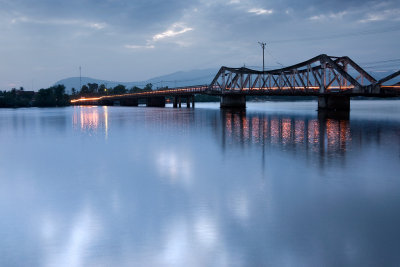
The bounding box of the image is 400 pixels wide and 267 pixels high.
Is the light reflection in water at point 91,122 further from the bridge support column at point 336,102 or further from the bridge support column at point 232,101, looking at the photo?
the bridge support column at point 336,102

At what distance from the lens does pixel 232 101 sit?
117 m

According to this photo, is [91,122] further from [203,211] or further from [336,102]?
[203,211]

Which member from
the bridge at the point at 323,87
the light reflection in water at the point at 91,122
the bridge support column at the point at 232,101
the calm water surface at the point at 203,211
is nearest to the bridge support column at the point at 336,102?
the bridge at the point at 323,87

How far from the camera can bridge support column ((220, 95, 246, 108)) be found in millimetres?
115688

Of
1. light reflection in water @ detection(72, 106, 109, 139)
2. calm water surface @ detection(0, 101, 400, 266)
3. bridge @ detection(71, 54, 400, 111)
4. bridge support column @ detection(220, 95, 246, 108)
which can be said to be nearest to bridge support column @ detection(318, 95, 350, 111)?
bridge @ detection(71, 54, 400, 111)

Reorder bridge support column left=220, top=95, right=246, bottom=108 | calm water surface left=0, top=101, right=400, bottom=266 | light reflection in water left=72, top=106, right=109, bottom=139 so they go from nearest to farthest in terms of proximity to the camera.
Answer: calm water surface left=0, top=101, right=400, bottom=266 → light reflection in water left=72, top=106, right=109, bottom=139 → bridge support column left=220, top=95, right=246, bottom=108

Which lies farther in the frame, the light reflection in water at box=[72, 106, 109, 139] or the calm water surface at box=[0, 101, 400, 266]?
the light reflection in water at box=[72, 106, 109, 139]

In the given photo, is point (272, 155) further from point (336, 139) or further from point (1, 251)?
point (1, 251)

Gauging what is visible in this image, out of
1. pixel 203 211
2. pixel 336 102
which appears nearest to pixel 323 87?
pixel 336 102

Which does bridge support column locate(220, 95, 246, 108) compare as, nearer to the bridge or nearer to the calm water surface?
the bridge

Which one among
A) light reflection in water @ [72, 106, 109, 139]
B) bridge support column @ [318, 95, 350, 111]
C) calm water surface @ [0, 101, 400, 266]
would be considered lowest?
calm water surface @ [0, 101, 400, 266]

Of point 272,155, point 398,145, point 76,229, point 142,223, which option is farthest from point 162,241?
point 398,145

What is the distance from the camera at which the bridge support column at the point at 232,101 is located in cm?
11569

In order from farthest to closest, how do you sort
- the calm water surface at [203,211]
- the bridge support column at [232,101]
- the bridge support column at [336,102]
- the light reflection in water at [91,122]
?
the bridge support column at [232,101] < the bridge support column at [336,102] < the light reflection in water at [91,122] < the calm water surface at [203,211]
